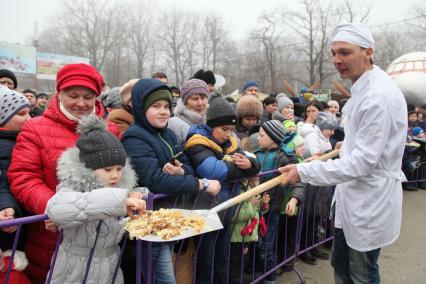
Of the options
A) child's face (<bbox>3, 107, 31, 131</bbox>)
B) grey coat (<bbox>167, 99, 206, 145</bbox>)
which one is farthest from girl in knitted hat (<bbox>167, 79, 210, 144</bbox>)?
child's face (<bbox>3, 107, 31, 131</bbox>)

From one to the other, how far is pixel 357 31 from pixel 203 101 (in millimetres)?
1834

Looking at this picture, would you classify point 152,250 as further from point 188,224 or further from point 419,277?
point 419,277

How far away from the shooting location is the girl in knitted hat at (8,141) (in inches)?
86.0

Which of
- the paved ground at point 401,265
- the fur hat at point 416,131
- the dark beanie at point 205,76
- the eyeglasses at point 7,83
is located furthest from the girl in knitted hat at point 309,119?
the fur hat at point 416,131

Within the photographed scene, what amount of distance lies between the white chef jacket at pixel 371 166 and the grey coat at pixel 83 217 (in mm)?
1509

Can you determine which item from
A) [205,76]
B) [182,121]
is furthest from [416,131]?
[182,121]

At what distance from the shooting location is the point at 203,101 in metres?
3.92

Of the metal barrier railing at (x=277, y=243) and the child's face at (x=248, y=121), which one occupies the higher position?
the child's face at (x=248, y=121)

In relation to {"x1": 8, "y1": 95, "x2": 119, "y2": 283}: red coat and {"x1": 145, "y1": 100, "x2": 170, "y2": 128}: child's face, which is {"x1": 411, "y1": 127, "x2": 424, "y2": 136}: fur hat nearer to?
{"x1": 145, "y1": 100, "x2": 170, "y2": 128}: child's face

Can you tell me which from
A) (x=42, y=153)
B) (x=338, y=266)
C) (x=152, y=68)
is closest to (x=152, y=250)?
(x=42, y=153)

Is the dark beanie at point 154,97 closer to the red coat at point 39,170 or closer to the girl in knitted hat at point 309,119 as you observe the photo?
the red coat at point 39,170

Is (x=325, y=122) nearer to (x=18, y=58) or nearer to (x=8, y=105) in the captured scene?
(x=8, y=105)

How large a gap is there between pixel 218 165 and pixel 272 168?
3.63 feet

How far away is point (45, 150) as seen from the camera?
2.26 metres
